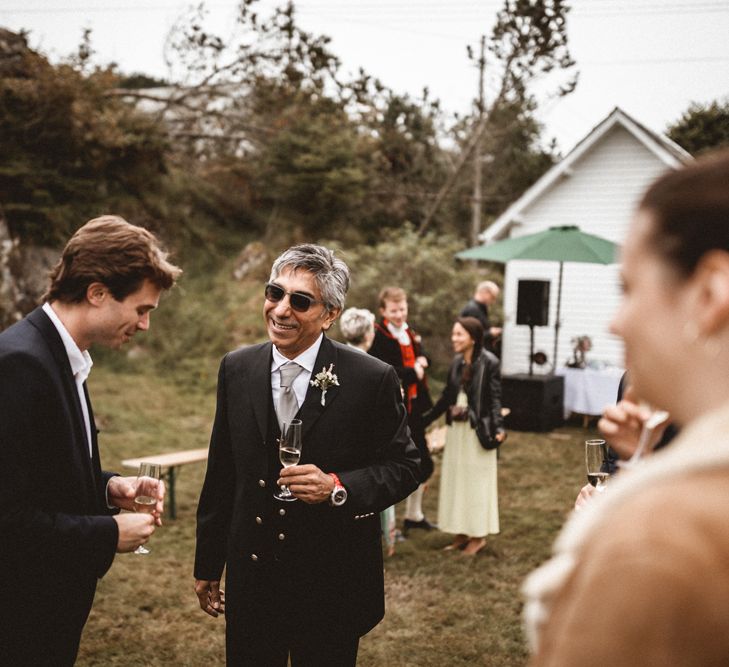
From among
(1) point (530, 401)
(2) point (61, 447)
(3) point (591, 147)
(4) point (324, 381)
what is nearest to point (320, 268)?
(4) point (324, 381)

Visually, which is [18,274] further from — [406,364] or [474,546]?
[474,546]

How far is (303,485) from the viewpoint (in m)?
2.63

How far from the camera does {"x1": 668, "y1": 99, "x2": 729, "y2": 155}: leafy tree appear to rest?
86.0ft

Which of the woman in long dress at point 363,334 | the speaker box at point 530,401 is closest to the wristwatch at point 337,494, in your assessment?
the woman in long dress at point 363,334

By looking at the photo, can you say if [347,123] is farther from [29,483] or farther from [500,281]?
[29,483]

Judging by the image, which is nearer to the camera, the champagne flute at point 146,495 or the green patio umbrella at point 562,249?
the champagne flute at point 146,495

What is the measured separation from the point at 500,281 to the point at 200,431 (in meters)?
9.69

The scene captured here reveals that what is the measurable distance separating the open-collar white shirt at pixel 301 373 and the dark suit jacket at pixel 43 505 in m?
0.88

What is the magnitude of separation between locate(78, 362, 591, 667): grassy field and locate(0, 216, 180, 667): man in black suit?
279 cm

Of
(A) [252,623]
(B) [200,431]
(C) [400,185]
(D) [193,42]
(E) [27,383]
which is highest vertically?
(D) [193,42]

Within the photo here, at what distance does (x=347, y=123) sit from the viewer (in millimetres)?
20625

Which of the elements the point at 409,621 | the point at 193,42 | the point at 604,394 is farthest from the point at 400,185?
the point at 409,621

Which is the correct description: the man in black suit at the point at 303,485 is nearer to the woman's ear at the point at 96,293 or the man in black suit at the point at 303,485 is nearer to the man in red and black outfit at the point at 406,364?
the woman's ear at the point at 96,293

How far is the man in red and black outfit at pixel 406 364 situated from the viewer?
23.3 ft
